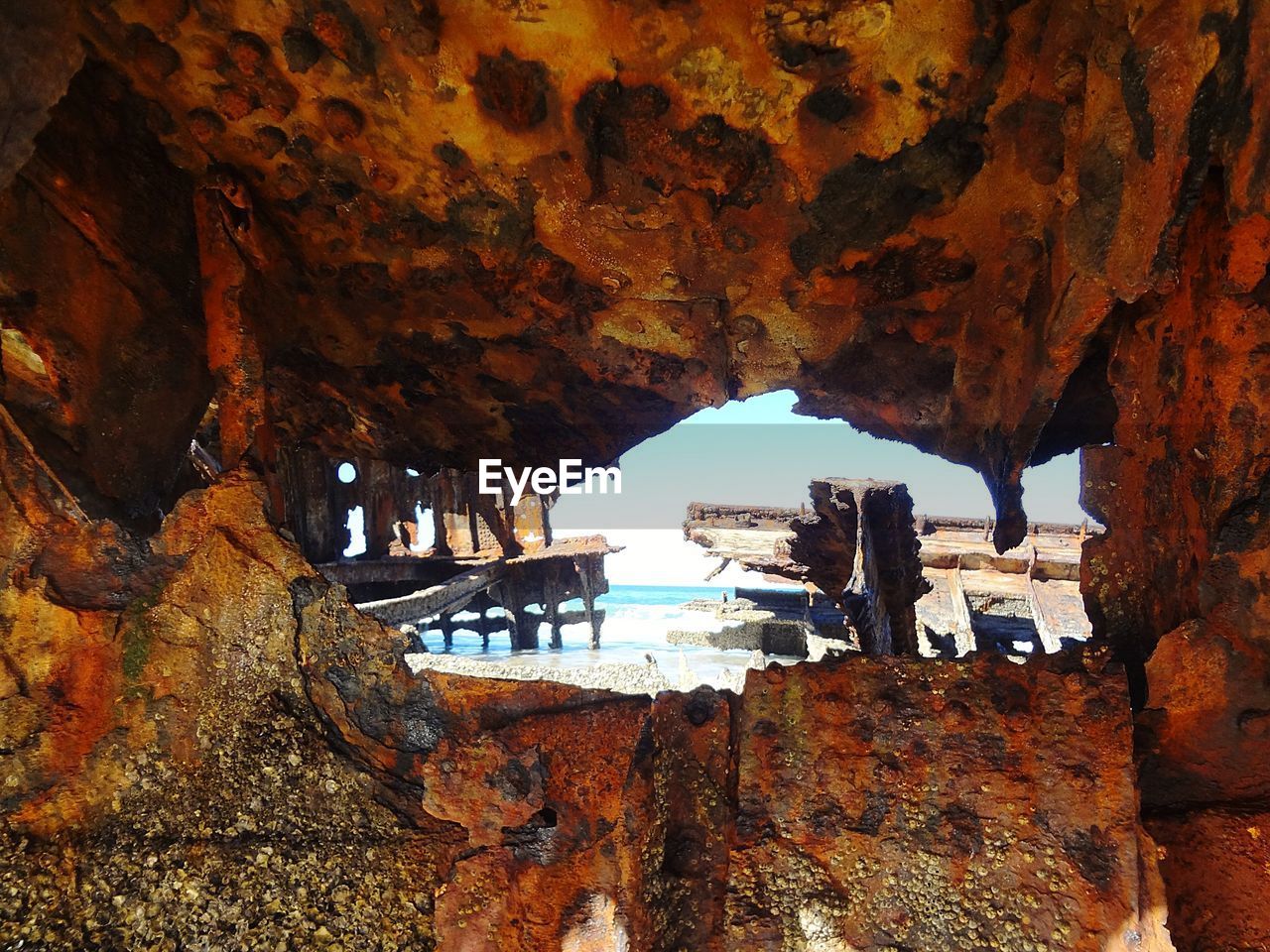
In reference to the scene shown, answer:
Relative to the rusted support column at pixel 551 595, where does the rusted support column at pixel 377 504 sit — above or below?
above

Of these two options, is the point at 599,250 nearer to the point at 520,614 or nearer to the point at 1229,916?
the point at 1229,916

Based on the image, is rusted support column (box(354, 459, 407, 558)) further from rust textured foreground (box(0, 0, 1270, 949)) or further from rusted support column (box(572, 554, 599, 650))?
rust textured foreground (box(0, 0, 1270, 949))

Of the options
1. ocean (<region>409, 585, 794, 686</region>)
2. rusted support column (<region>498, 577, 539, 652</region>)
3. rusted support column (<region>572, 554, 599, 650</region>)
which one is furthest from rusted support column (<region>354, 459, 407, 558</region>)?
rusted support column (<region>572, 554, 599, 650</region>)

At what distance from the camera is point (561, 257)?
7.98ft

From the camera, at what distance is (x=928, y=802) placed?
5.90ft

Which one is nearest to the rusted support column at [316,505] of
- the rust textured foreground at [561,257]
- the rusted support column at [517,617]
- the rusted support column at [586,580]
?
the rusted support column at [517,617]

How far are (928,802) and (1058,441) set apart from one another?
2.39m

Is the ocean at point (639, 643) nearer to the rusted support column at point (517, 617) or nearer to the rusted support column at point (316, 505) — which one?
the rusted support column at point (517, 617)

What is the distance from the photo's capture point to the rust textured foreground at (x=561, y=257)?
5.28 feet

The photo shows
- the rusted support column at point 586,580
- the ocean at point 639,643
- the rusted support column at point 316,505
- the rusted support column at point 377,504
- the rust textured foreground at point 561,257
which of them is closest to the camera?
the rust textured foreground at point 561,257

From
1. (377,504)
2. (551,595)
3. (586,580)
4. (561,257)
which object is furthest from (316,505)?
(561,257)

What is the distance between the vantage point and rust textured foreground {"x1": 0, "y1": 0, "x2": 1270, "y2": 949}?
1608 mm

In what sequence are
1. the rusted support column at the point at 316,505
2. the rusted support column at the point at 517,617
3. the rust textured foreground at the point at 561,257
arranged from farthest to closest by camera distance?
1. the rusted support column at the point at 517,617
2. the rusted support column at the point at 316,505
3. the rust textured foreground at the point at 561,257

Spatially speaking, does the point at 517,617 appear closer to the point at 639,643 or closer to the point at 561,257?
the point at 639,643
